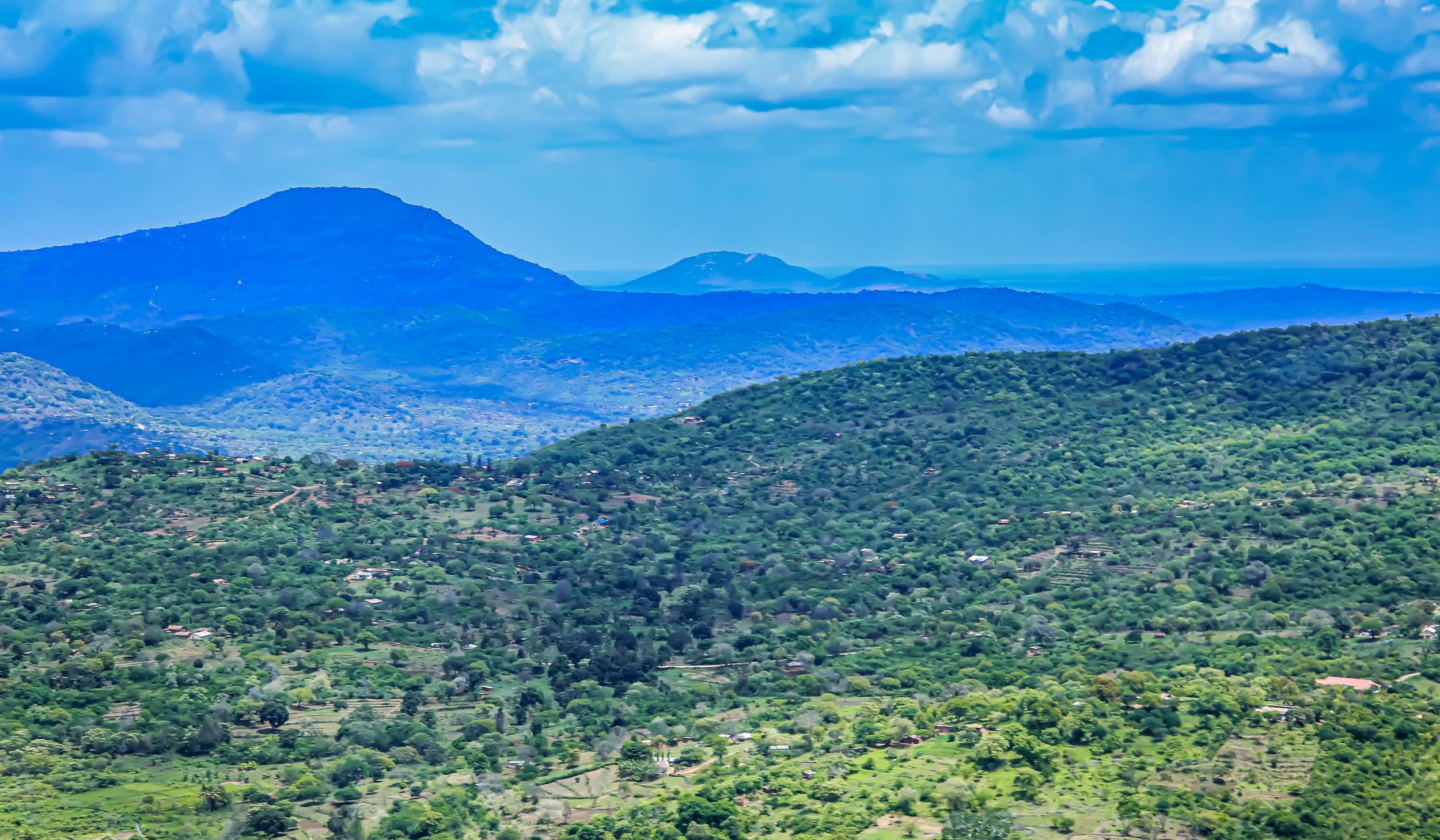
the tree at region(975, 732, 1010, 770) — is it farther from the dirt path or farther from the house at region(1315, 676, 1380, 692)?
the dirt path

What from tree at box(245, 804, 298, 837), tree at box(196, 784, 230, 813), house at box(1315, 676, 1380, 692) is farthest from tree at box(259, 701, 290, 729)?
house at box(1315, 676, 1380, 692)

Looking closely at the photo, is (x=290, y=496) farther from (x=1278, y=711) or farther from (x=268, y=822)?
(x=1278, y=711)

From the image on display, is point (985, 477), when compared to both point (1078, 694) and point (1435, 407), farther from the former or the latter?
point (1078, 694)

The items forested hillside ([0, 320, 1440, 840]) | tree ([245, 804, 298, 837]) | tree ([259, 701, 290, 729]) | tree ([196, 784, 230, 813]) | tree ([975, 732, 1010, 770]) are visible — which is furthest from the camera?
tree ([259, 701, 290, 729])

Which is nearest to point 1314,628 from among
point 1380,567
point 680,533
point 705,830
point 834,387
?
point 1380,567

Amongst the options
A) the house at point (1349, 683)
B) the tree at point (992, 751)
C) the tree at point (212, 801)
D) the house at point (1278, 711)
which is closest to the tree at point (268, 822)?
the tree at point (212, 801)

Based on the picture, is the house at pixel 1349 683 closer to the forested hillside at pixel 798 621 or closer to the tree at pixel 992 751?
the forested hillside at pixel 798 621
